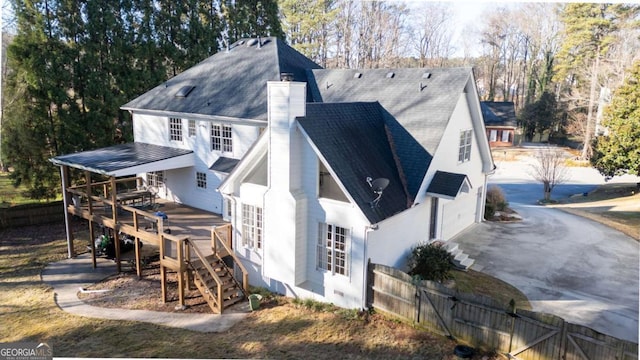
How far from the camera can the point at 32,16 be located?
23.2m

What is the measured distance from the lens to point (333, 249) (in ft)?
41.3

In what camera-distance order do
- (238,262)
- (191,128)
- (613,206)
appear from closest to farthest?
(238,262)
(191,128)
(613,206)

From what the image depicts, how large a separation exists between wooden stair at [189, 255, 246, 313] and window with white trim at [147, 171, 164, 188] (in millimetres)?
8633

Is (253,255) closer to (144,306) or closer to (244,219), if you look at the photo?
(244,219)

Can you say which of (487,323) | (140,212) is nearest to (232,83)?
(140,212)

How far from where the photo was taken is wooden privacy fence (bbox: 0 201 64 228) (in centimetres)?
2330

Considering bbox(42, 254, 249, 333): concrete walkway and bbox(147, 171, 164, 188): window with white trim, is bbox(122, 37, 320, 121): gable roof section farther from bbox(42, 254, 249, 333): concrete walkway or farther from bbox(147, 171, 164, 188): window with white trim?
bbox(42, 254, 249, 333): concrete walkway

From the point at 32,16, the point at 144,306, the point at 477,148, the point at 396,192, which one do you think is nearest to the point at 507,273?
the point at 396,192

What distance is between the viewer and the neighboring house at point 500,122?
5041 cm

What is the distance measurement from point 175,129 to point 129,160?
10.3 feet

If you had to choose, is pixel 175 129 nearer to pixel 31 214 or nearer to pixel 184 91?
pixel 184 91

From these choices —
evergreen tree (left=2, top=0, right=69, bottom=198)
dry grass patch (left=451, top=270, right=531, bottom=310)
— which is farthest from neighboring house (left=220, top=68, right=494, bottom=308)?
evergreen tree (left=2, top=0, right=69, bottom=198)

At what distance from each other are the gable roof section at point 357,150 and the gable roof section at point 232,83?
14.3ft

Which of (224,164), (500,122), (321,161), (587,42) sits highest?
(587,42)
